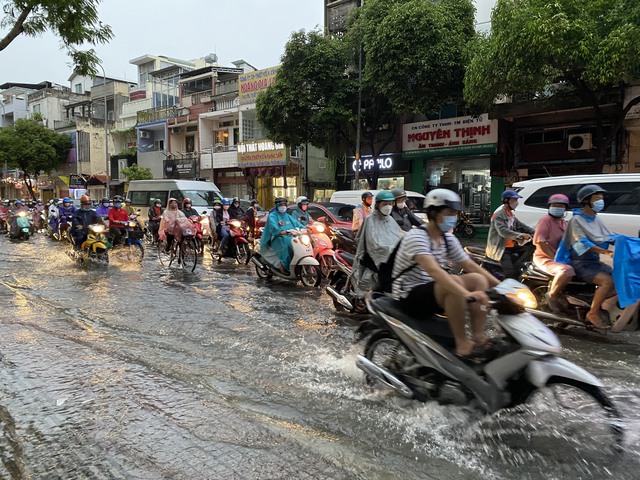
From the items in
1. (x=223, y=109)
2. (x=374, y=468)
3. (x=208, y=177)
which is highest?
(x=223, y=109)

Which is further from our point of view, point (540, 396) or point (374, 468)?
point (540, 396)

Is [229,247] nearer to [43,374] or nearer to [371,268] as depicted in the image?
[371,268]

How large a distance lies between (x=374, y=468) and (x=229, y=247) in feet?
30.5

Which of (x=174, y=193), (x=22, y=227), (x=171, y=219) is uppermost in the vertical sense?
(x=174, y=193)

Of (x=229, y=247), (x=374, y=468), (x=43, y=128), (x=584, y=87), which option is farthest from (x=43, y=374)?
(x=43, y=128)

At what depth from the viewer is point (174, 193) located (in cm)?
1722

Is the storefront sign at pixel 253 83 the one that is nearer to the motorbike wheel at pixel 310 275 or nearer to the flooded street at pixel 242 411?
the motorbike wheel at pixel 310 275

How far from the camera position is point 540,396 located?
3.50 metres

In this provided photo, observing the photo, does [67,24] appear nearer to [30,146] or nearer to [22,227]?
[22,227]

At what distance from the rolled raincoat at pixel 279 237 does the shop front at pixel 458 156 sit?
41.2ft

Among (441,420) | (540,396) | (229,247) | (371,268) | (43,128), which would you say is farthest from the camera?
(43,128)

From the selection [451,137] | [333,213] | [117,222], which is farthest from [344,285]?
[451,137]

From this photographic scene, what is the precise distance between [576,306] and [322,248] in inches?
159

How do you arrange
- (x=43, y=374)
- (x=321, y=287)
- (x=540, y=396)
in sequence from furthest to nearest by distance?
(x=321, y=287) → (x=43, y=374) → (x=540, y=396)
